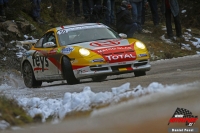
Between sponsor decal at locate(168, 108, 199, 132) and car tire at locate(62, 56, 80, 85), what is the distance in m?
5.35

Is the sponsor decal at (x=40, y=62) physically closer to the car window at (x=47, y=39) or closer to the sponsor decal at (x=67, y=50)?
the car window at (x=47, y=39)

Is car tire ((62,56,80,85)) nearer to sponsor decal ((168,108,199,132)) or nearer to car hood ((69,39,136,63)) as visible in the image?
car hood ((69,39,136,63))

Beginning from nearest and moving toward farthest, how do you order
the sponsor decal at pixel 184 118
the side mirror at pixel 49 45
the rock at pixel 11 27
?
the sponsor decal at pixel 184 118 < the side mirror at pixel 49 45 < the rock at pixel 11 27

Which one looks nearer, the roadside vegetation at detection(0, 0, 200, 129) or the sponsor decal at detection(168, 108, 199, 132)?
the sponsor decal at detection(168, 108, 199, 132)

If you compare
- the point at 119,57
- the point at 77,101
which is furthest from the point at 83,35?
the point at 77,101

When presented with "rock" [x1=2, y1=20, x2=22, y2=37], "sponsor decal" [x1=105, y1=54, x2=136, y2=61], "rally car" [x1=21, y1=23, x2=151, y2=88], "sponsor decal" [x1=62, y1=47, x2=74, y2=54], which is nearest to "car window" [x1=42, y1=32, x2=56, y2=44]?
"rally car" [x1=21, y1=23, x2=151, y2=88]

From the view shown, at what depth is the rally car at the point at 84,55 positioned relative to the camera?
12039 mm

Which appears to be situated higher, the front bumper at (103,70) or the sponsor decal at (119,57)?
the sponsor decal at (119,57)

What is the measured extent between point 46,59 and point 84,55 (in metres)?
1.56

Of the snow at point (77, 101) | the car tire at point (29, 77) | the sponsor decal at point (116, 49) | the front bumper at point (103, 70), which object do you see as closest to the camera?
the snow at point (77, 101)

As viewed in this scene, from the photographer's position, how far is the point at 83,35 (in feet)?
43.9

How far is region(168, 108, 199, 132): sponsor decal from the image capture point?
623 cm

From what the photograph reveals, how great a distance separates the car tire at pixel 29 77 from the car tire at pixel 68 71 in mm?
2118

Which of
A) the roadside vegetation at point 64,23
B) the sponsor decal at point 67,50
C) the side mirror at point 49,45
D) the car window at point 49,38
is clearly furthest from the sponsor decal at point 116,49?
the roadside vegetation at point 64,23
